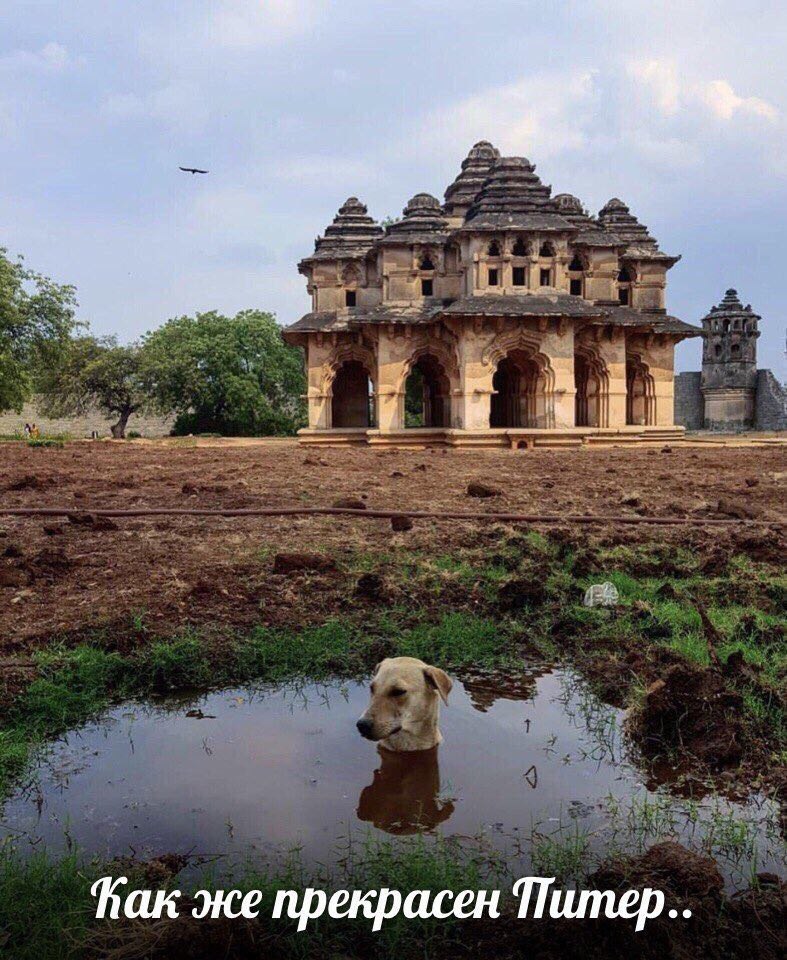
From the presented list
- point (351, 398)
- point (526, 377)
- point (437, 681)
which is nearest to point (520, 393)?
point (526, 377)

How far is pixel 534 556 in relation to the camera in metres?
7.04

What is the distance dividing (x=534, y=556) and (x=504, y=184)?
72.0ft

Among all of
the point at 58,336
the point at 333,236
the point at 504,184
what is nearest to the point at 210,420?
the point at 58,336

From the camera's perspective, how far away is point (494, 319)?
24266 mm

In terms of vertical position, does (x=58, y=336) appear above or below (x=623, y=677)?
above

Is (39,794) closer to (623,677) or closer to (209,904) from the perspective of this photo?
(209,904)

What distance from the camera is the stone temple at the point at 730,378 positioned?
145ft

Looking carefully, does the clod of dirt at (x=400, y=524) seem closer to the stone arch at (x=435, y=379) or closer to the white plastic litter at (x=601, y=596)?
the white plastic litter at (x=601, y=596)

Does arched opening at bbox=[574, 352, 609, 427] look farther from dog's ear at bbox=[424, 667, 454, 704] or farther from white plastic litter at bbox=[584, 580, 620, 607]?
dog's ear at bbox=[424, 667, 454, 704]

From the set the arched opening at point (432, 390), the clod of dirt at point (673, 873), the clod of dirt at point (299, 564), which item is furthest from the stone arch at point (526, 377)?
the clod of dirt at point (673, 873)

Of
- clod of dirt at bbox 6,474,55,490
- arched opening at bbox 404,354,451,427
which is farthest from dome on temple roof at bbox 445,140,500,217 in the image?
clod of dirt at bbox 6,474,55,490

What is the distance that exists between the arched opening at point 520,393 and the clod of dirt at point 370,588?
18.9 metres

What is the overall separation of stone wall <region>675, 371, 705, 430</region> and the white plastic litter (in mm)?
43107

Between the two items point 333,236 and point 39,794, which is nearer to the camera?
point 39,794
